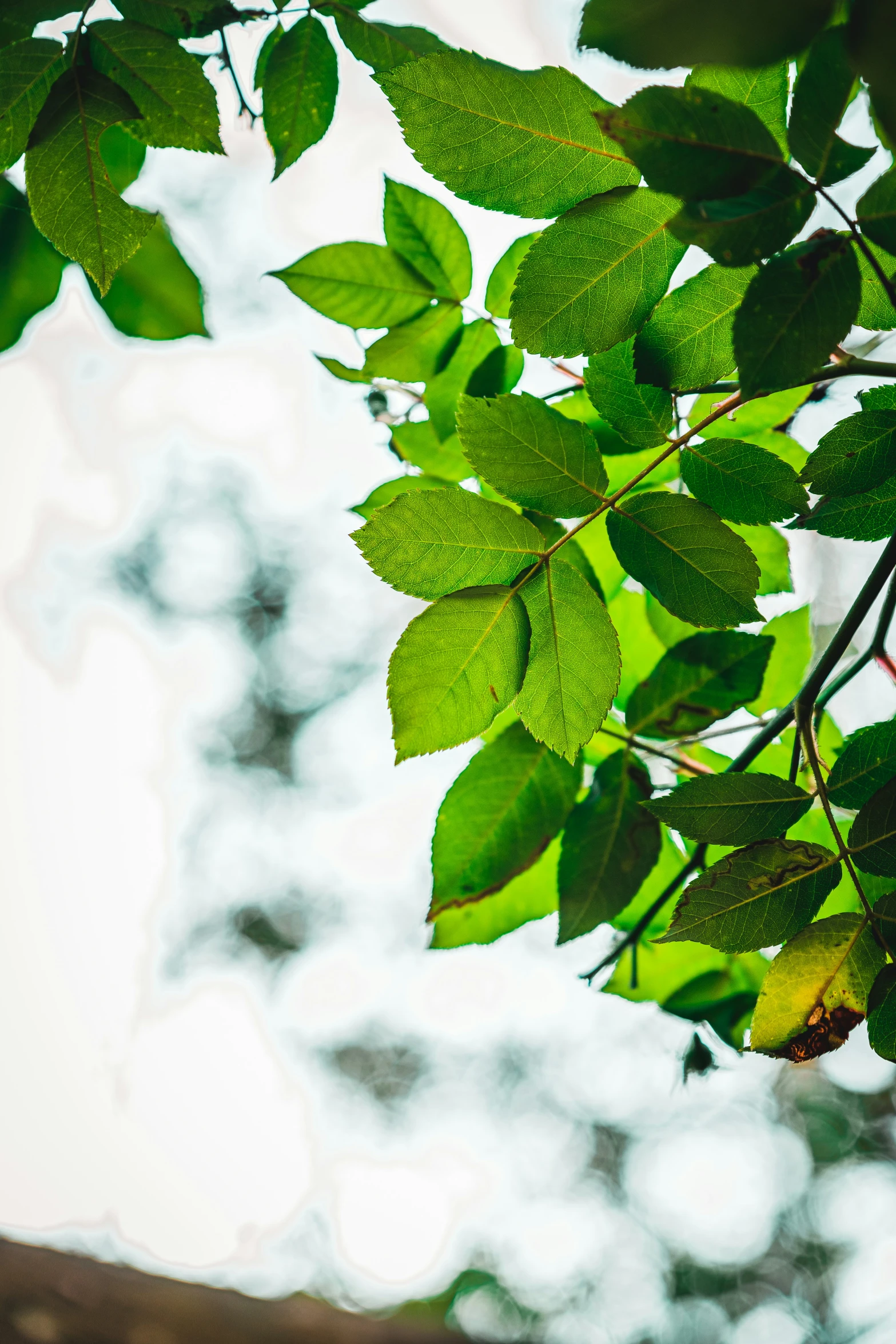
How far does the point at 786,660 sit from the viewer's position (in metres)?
0.79

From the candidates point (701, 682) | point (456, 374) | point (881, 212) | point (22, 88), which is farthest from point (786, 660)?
point (22, 88)

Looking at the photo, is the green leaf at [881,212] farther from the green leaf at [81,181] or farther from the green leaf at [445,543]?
the green leaf at [81,181]

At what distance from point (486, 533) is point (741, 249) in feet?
0.69

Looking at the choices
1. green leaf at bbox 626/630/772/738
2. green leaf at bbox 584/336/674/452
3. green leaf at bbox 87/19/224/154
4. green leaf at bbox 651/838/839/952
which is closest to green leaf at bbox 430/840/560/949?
green leaf at bbox 626/630/772/738

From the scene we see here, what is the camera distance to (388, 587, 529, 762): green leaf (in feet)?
1.48

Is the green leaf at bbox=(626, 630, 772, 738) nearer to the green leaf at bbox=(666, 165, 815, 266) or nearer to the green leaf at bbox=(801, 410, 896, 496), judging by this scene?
the green leaf at bbox=(801, 410, 896, 496)

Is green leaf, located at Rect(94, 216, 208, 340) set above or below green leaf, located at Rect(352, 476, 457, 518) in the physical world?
above

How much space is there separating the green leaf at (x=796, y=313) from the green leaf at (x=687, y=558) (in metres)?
0.15

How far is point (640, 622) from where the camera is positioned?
78 cm

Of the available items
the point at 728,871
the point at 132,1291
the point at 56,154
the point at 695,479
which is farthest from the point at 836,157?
the point at 132,1291

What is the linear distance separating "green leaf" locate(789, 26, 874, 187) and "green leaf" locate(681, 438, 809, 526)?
156 millimetres

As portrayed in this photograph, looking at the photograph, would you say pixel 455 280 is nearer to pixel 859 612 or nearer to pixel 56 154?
pixel 56 154

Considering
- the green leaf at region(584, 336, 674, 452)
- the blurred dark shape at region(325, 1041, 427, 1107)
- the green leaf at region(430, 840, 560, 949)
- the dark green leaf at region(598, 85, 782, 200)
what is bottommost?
the blurred dark shape at region(325, 1041, 427, 1107)

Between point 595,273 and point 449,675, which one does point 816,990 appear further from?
point 595,273
